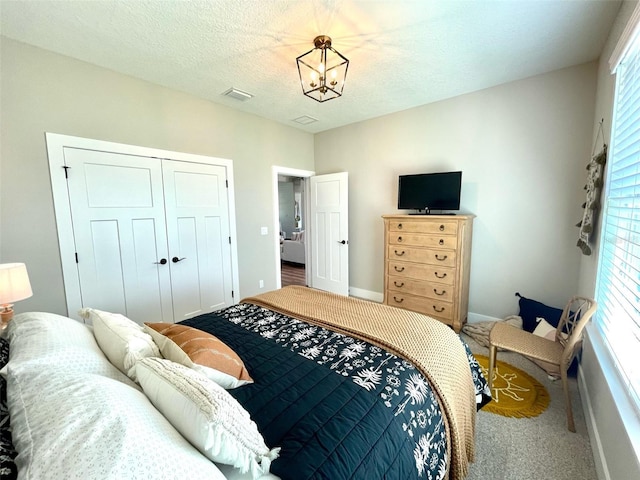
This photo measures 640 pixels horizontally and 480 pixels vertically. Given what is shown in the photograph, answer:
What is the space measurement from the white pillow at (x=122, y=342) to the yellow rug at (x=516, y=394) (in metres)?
2.23

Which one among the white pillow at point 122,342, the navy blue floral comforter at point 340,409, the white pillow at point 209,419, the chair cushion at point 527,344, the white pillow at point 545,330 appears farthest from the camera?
the white pillow at point 545,330

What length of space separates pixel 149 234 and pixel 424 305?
10.5ft

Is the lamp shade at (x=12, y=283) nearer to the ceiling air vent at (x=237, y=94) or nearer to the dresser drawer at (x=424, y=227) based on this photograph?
the ceiling air vent at (x=237, y=94)

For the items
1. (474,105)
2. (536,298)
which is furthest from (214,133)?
(536,298)

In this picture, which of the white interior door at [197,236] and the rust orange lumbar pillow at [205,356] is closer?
the rust orange lumbar pillow at [205,356]

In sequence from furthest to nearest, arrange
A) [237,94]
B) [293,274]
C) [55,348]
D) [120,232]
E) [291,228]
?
[291,228]
[293,274]
[237,94]
[120,232]
[55,348]

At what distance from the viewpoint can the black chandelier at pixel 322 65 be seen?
2.06m

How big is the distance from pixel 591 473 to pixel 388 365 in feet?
4.38

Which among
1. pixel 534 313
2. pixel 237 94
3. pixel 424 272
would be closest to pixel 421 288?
pixel 424 272

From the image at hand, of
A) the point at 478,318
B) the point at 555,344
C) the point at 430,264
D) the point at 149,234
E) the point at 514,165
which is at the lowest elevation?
the point at 478,318

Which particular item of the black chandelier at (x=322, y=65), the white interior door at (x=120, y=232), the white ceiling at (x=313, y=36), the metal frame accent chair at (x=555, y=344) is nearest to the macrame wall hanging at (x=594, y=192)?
the metal frame accent chair at (x=555, y=344)

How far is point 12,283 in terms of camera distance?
61.6 inches

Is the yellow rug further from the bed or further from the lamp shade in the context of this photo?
the lamp shade

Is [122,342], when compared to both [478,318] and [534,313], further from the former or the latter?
[478,318]
